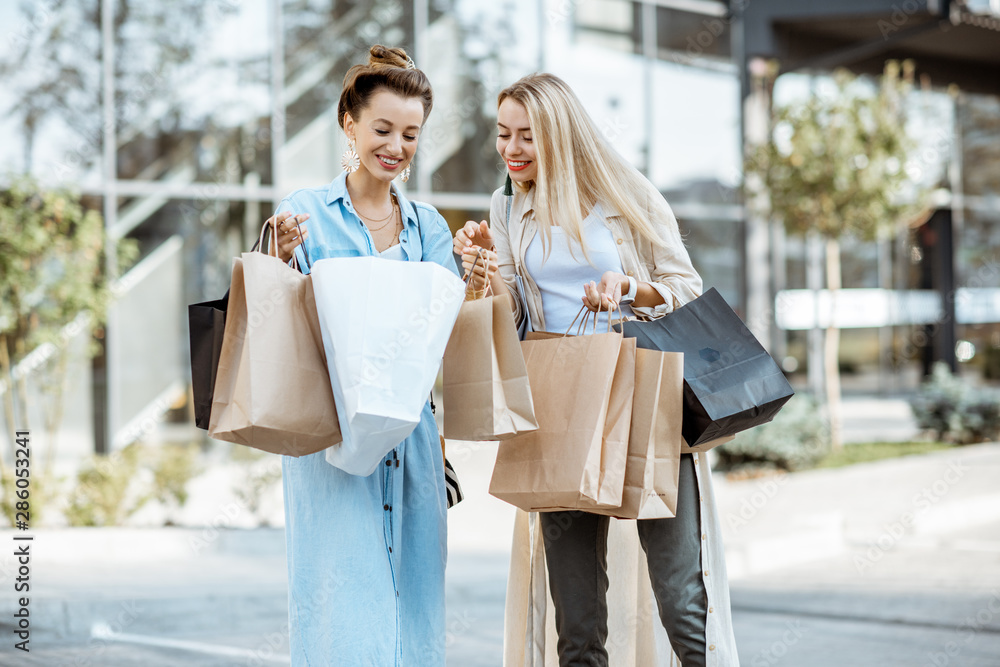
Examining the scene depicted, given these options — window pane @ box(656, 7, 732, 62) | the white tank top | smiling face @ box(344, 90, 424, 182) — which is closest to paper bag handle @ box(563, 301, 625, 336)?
the white tank top

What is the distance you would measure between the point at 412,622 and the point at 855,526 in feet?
19.3

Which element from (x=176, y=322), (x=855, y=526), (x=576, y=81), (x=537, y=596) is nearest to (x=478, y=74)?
(x=576, y=81)

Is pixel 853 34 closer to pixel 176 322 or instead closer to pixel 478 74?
pixel 478 74

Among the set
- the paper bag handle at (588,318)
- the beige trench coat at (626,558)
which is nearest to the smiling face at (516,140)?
the beige trench coat at (626,558)

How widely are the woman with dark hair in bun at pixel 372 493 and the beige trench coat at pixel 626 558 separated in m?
0.25

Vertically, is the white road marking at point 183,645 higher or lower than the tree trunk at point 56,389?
lower

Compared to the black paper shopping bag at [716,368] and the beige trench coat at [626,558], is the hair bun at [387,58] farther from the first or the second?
the black paper shopping bag at [716,368]

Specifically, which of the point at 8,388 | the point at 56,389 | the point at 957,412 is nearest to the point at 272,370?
the point at 56,389

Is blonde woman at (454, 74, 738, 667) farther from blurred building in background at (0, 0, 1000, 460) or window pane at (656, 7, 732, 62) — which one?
window pane at (656, 7, 732, 62)

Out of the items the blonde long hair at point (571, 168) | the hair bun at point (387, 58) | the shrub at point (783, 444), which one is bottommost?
the shrub at point (783, 444)

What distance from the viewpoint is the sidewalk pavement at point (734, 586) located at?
5008mm

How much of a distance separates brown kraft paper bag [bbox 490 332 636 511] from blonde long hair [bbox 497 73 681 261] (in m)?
0.36

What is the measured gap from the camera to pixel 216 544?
6832mm

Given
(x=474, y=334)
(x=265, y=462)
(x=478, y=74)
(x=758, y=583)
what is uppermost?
(x=478, y=74)
